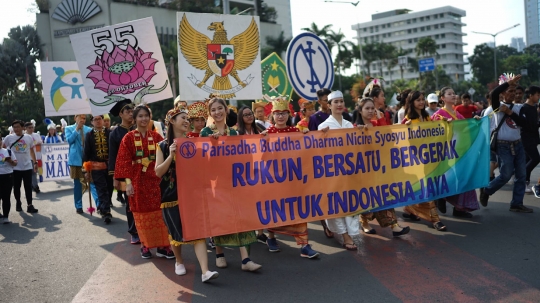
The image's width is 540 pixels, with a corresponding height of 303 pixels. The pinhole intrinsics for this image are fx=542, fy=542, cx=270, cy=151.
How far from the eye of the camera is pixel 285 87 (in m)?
11.3

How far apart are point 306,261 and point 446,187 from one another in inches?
96.5

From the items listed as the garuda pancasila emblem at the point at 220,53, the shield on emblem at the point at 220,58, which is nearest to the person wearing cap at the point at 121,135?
the garuda pancasila emblem at the point at 220,53

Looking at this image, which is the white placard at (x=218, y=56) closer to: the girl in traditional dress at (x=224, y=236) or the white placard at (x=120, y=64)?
the white placard at (x=120, y=64)

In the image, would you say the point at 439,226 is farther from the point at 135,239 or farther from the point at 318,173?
the point at 135,239

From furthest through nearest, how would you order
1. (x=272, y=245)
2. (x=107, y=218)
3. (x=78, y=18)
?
(x=78, y=18) < (x=107, y=218) < (x=272, y=245)

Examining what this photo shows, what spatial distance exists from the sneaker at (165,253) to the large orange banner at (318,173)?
1285mm

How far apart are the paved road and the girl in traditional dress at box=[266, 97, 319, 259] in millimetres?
110

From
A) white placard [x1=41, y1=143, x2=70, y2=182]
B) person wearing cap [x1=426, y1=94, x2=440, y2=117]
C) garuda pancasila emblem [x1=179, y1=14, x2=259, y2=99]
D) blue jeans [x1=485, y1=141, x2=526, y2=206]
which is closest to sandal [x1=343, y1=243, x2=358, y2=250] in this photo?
blue jeans [x1=485, y1=141, x2=526, y2=206]

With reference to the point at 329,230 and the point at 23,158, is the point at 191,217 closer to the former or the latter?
the point at 329,230

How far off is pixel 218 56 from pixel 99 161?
2857 millimetres

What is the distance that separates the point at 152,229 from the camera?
6359 millimetres

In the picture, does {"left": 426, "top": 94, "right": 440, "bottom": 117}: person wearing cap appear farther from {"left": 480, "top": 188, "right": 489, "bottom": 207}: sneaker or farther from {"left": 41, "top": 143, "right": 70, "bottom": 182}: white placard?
{"left": 41, "top": 143, "right": 70, "bottom": 182}: white placard

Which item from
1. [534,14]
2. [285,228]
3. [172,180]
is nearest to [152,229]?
[172,180]

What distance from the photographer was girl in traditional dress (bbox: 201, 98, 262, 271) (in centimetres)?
573
